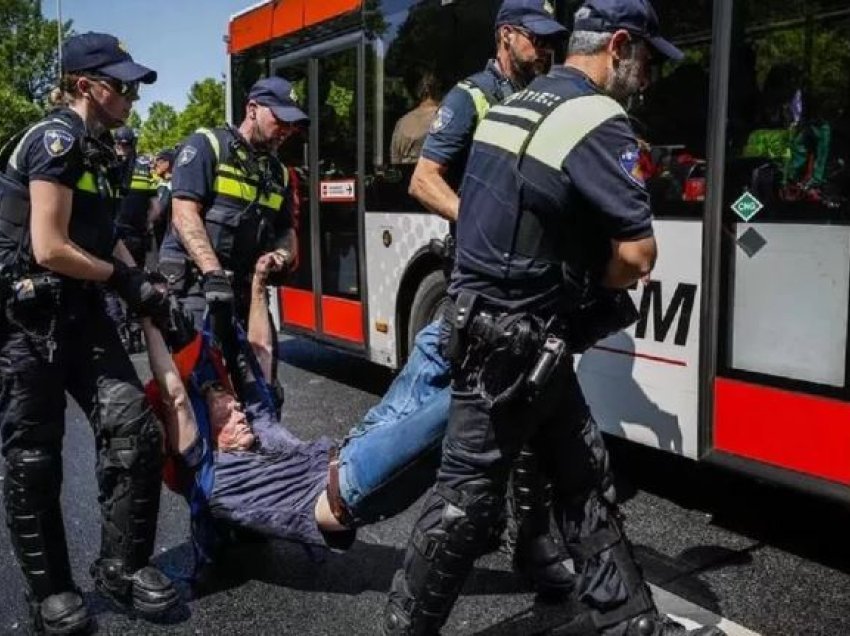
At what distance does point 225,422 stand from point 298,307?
3.61 meters

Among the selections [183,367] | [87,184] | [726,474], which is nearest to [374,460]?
[183,367]

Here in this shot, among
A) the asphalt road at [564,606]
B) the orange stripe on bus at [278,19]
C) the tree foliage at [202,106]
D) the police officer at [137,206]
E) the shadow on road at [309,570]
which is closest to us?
the asphalt road at [564,606]

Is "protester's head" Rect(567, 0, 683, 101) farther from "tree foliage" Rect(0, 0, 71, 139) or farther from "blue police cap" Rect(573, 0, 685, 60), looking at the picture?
"tree foliage" Rect(0, 0, 71, 139)

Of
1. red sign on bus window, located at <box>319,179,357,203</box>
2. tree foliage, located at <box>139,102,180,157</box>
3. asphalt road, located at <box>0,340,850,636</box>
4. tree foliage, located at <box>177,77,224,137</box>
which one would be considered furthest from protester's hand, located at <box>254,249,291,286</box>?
tree foliage, located at <box>139,102,180,157</box>

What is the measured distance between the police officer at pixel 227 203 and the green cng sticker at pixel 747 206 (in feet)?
5.75

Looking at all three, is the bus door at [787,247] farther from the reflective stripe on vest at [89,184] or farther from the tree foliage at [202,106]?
the tree foliage at [202,106]

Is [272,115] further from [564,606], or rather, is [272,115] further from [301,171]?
[301,171]

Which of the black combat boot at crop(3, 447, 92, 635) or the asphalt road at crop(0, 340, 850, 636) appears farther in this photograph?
the asphalt road at crop(0, 340, 850, 636)

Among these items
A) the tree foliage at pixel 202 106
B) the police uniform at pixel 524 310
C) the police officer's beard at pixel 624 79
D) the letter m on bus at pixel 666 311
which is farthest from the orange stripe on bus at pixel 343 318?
the tree foliage at pixel 202 106

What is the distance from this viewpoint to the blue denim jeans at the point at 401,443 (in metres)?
2.98

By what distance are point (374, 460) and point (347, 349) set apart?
3484mm

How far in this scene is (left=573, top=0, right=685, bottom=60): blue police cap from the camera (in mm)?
2469

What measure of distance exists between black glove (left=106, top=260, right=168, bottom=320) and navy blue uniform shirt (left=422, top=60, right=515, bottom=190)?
114cm

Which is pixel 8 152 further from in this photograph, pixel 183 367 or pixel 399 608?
pixel 399 608
